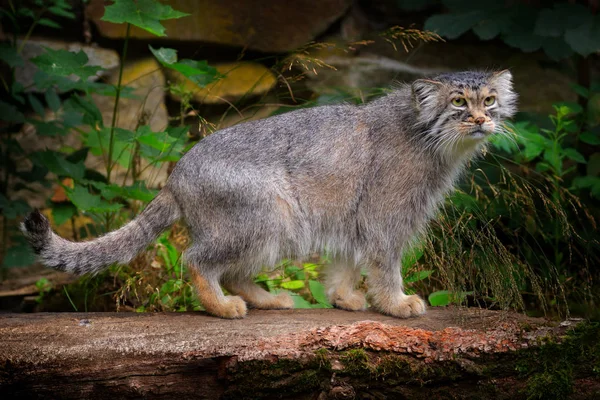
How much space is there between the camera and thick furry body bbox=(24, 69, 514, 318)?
3926 millimetres

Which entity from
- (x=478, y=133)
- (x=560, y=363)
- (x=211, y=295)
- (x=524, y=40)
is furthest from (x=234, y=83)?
(x=560, y=363)

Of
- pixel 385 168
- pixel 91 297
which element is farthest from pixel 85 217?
pixel 385 168

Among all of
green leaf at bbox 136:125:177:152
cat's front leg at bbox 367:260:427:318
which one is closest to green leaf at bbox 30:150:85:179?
green leaf at bbox 136:125:177:152

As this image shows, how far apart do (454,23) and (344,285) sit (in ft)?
9.16

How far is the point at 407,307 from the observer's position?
4090 mm

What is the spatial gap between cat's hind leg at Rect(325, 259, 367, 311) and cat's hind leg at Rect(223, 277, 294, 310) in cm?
31

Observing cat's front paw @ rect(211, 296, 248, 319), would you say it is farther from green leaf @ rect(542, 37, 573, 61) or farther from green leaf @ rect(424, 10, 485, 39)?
green leaf @ rect(542, 37, 573, 61)

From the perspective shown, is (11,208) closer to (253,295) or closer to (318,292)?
(253,295)

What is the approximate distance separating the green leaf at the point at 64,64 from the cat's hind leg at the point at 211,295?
1.56 metres

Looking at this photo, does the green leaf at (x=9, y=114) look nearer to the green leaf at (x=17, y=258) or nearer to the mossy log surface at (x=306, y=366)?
the green leaf at (x=17, y=258)

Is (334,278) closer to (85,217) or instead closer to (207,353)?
(207,353)

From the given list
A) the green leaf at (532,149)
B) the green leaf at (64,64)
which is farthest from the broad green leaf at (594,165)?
the green leaf at (64,64)

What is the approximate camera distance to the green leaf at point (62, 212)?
502cm

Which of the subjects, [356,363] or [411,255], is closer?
[356,363]
